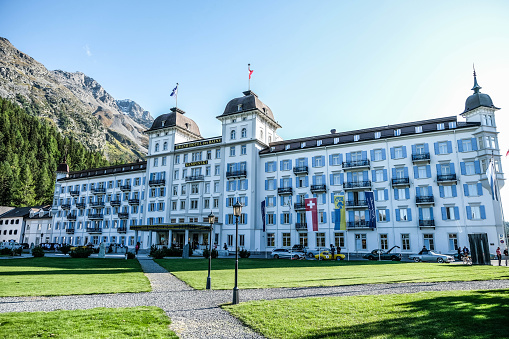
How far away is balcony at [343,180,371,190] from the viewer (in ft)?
154

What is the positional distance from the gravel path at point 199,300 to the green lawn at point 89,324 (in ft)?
1.88

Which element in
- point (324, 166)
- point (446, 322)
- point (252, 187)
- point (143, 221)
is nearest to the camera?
point (446, 322)

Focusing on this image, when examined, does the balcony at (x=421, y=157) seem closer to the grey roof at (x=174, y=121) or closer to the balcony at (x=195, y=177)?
the balcony at (x=195, y=177)

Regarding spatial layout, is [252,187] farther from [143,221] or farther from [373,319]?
[373,319]

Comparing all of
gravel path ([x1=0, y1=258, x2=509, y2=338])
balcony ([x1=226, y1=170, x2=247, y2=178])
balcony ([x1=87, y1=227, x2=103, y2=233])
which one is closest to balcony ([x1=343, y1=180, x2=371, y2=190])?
balcony ([x1=226, y1=170, x2=247, y2=178])

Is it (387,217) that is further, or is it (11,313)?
(387,217)

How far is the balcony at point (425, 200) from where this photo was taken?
42.9 m

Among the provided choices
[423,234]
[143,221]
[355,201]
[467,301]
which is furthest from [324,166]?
[467,301]

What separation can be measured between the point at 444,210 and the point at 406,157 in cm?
829

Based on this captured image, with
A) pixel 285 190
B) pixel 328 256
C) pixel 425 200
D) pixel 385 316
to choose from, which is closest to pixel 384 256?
pixel 328 256

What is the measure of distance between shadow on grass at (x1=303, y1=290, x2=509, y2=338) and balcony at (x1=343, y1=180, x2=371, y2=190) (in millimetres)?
36912

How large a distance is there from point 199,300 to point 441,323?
8399mm

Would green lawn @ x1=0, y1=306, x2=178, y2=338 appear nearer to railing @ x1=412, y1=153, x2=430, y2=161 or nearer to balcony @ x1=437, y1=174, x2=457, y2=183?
balcony @ x1=437, y1=174, x2=457, y2=183

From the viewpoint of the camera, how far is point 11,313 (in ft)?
34.2
